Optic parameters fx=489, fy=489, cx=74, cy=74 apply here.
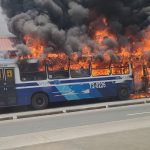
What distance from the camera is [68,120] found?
1650 centimetres

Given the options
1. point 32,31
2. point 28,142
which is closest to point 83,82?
point 32,31

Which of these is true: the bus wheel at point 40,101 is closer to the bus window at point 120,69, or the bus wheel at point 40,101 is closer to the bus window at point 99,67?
the bus window at point 99,67

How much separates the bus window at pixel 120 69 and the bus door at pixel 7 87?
16.8ft

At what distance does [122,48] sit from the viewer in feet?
80.5

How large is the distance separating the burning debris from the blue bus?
5.6 inches

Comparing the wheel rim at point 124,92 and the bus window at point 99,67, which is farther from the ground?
the bus window at point 99,67

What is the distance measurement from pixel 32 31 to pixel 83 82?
3387mm

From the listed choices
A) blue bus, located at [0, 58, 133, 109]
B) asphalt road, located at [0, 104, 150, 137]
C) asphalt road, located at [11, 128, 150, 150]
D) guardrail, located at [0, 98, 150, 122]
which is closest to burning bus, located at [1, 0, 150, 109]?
blue bus, located at [0, 58, 133, 109]

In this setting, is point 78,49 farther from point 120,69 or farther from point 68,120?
point 68,120

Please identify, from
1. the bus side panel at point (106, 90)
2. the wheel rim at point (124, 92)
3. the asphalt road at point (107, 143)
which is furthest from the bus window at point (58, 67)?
the asphalt road at point (107, 143)

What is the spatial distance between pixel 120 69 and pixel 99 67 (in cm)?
113

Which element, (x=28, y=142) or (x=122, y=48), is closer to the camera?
(x=28, y=142)

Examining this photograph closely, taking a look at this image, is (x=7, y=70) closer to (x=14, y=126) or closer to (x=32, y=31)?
(x=32, y=31)

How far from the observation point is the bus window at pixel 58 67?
21.6 meters
